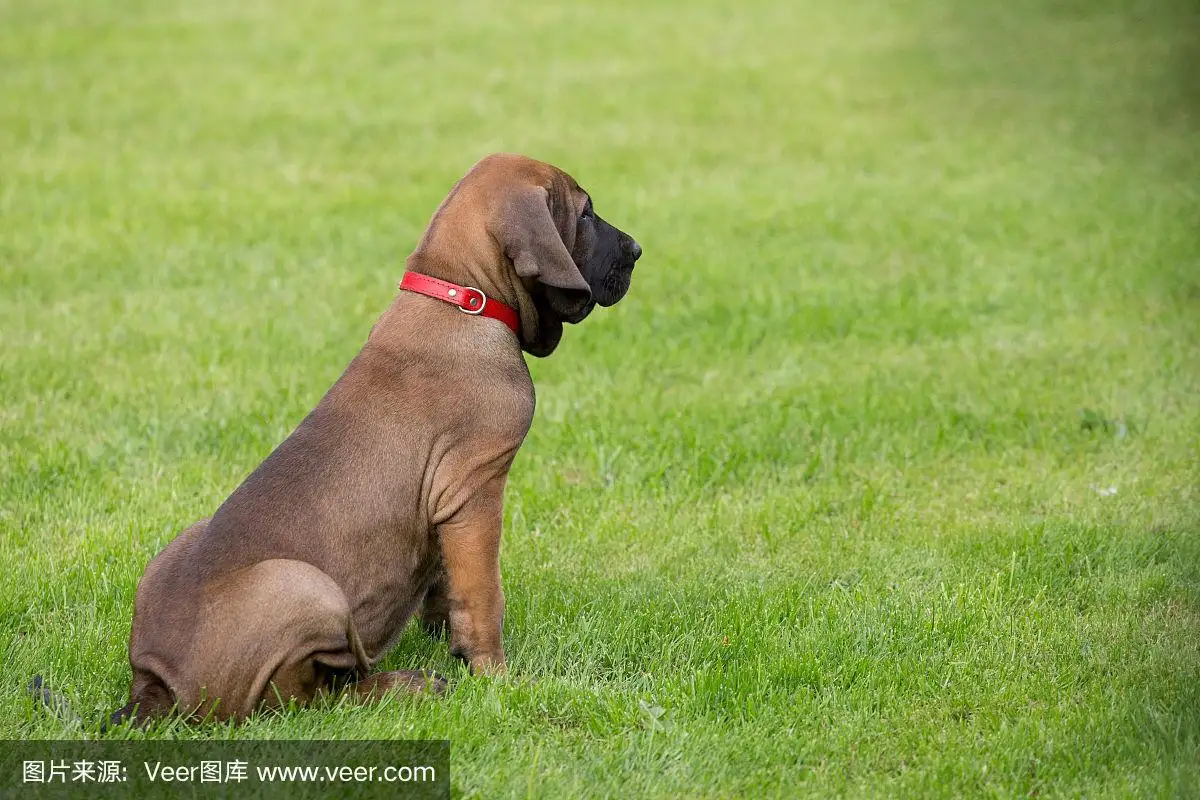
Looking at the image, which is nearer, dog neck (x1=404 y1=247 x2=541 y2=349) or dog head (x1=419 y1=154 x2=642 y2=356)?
dog head (x1=419 y1=154 x2=642 y2=356)

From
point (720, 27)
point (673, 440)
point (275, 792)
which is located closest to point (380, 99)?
point (720, 27)

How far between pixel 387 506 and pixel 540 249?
997mm

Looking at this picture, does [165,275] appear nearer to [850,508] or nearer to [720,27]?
[850,508]

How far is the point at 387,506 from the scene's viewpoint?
4.62 metres

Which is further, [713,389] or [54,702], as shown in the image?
[713,389]

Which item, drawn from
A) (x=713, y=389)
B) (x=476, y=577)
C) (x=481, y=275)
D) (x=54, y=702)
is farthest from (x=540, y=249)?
(x=713, y=389)

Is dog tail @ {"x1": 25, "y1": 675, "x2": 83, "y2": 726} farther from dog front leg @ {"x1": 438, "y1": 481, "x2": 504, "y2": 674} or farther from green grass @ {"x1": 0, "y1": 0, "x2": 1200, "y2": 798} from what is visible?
dog front leg @ {"x1": 438, "y1": 481, "x2": 504, "y2": 674}

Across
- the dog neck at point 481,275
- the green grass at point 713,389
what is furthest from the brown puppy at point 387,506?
the green grass at point 713,389

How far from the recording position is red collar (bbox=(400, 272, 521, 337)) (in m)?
4.80

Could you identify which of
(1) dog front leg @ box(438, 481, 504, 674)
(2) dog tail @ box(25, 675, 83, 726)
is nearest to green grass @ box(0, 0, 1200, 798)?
(2) dog tail @ box(25, 675, 83, 726)

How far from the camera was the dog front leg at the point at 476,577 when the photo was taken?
470cm

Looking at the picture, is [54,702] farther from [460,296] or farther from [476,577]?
[460,296]

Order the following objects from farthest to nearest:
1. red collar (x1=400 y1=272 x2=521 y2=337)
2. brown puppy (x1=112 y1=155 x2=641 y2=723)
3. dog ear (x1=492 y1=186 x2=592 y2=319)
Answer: red collar (x1=400 y1=272 x2=521 y2=337) < dog ear (x1=492 y1=186 x2=592 y2=319) < brown puppy (x1=112 y1=155 x2=641 y2=723)

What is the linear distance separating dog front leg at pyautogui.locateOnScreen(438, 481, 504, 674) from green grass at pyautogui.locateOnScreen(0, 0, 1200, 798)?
18 centimetres
